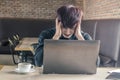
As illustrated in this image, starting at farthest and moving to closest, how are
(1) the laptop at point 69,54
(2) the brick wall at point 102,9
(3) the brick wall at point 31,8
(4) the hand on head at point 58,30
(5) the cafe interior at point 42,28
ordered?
1. (3) the brick wall at point 31,8
2. (2) the brick wall at point 102,9
3. (4) the hand on head at point 58,30
4. (5) the cafe interior at point 42,28
5. (1) the laptop at point 69,54

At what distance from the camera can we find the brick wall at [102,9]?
209 inches

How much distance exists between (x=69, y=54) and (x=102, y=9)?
448cm

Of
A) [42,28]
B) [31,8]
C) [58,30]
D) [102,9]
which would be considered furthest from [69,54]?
[31,8]

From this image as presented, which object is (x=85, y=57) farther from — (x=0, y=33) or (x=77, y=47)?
(x=0, y=33)

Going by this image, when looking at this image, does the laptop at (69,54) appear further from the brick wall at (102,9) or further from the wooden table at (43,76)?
the brick wall at (102,9)

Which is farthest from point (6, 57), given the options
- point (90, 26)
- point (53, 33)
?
point (53, 33)

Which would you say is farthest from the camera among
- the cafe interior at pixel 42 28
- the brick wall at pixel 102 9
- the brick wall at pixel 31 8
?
the brick wall at pixel 31 8

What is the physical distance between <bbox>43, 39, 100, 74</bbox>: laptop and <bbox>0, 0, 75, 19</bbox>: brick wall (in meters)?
6.50

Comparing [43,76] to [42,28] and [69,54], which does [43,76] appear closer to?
[69,54]

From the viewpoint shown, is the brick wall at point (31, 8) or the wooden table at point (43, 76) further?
the brick wall at point (31, 8)

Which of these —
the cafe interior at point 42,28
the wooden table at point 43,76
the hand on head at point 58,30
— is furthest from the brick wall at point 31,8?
the wooden table at point 43,76

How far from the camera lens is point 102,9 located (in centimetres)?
638

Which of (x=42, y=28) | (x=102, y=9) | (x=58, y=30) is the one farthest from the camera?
(x=42, y=28)

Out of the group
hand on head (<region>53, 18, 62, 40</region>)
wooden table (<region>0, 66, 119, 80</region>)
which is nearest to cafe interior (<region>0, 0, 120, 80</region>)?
wooden table (<region>0, 66, 119, 80</region>)
